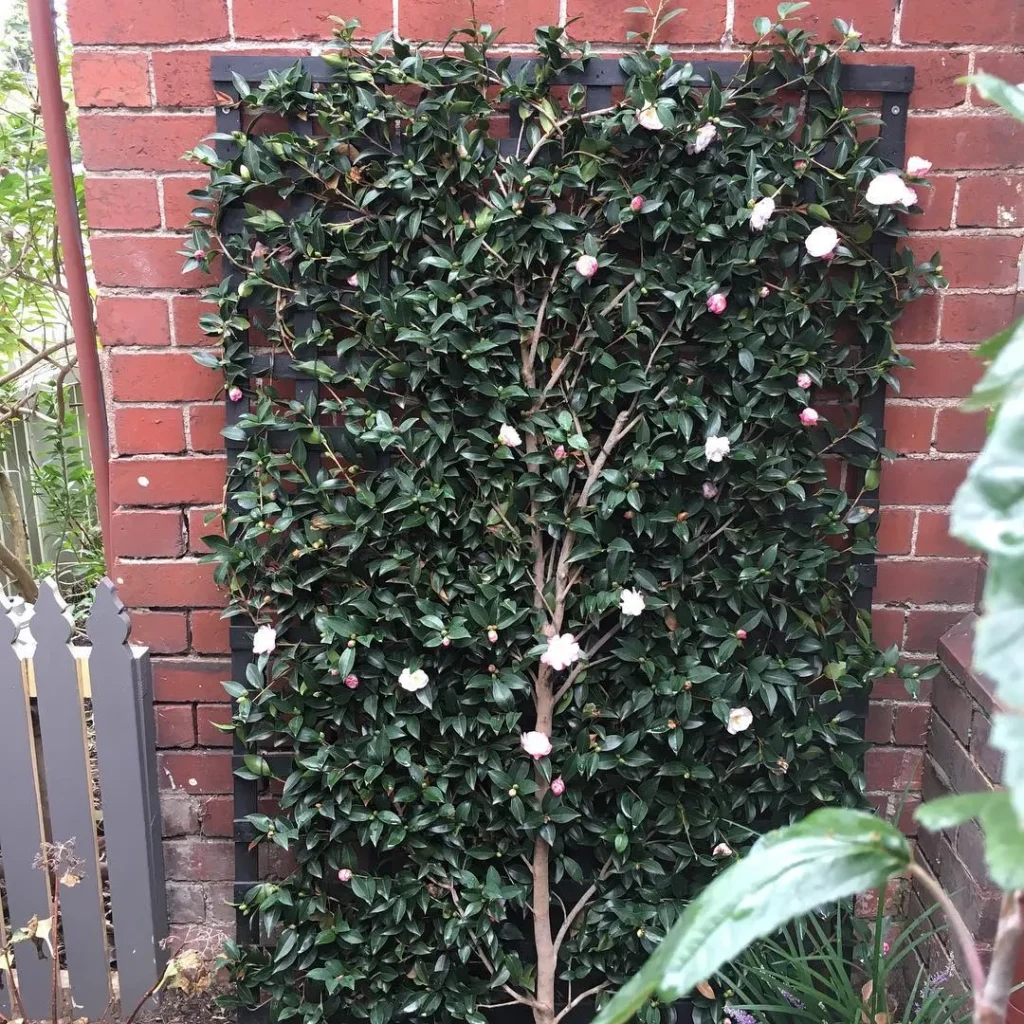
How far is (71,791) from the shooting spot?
1.59 metres

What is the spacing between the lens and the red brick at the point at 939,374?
1.53m

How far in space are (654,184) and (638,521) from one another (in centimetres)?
58

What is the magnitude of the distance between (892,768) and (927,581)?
39 cm

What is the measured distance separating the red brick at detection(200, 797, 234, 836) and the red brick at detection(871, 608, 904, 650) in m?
1.35

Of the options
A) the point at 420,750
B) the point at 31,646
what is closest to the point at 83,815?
the point at 31,646

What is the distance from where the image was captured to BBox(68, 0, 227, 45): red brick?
1.40m

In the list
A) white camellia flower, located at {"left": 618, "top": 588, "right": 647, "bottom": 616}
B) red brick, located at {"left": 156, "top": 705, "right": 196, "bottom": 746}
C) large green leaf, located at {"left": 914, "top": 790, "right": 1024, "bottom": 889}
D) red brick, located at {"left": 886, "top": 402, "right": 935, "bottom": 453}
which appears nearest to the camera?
large green leaf, located at {"left": 914, "top": 790, "right": 1024, "bottom": 889}

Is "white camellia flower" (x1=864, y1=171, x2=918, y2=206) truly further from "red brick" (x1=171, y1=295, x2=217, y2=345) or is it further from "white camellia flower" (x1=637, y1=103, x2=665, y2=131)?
"red brick" (x1=171, y1=295, x2=217, y2=345)

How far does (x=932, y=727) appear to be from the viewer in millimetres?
1644

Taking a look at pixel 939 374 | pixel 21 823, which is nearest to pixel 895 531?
pixel 939 374

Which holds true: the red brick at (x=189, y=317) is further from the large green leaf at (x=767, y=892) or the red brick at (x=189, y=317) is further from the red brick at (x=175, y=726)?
the large green leaf at (x=767, y=892)

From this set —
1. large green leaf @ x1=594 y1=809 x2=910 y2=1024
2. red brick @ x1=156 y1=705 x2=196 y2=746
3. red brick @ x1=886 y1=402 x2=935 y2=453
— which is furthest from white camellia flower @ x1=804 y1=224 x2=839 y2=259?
red brick @ x1=156 y1=705 x2=196 y2=746

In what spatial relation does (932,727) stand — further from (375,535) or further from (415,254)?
(415,254)

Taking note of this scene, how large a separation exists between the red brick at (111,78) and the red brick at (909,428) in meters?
1.47
